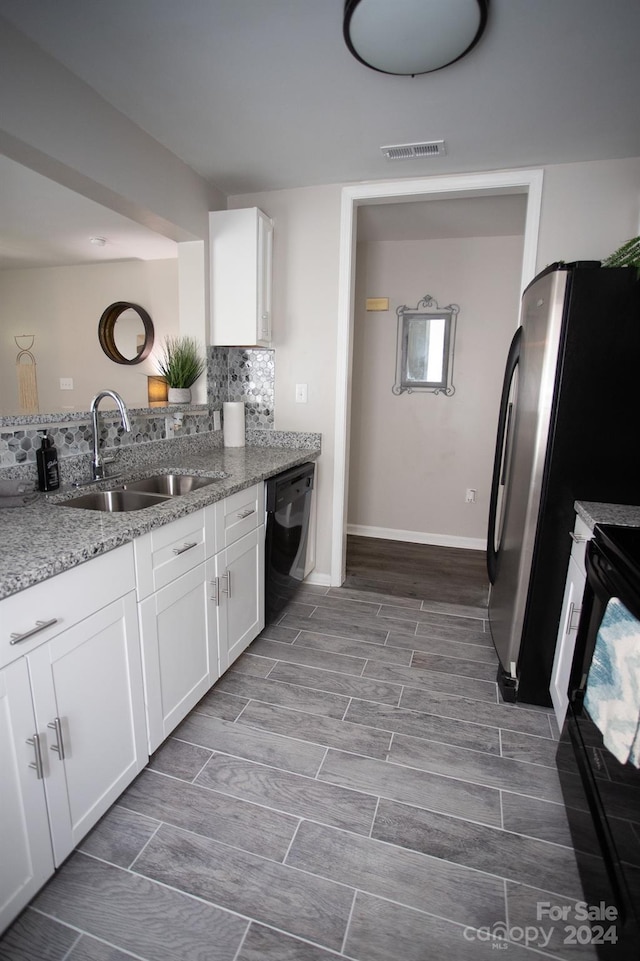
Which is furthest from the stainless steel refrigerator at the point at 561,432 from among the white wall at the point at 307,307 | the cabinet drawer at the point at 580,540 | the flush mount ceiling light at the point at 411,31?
the white wall at the point at 307,307

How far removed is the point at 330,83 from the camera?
1814 mm

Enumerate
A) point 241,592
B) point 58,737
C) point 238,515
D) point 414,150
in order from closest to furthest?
point 58,737 < point 238,515 < point 241,592 < point 414,150

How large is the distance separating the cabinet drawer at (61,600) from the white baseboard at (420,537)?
3.04 metres

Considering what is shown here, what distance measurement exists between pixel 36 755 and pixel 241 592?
1.10 meters

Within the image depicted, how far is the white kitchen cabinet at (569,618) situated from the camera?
1731mm

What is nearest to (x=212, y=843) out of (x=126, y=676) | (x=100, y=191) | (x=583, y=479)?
(x=126, y=676)

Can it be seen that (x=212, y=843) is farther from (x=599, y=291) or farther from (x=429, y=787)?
(x=599, y=291)

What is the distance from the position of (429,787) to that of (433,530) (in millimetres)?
2659

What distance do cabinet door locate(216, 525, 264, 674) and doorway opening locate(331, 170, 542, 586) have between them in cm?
86

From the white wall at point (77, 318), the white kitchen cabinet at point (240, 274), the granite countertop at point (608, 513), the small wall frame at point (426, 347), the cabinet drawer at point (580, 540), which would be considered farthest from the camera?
the white wall at point (77, 318)

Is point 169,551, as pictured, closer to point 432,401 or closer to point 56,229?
point 432,401

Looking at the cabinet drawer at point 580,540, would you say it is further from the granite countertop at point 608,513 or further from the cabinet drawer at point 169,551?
the cabinet drawer at point 169,551

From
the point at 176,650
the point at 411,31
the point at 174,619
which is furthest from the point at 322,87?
the point at 176,650

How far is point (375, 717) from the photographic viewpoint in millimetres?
1952
